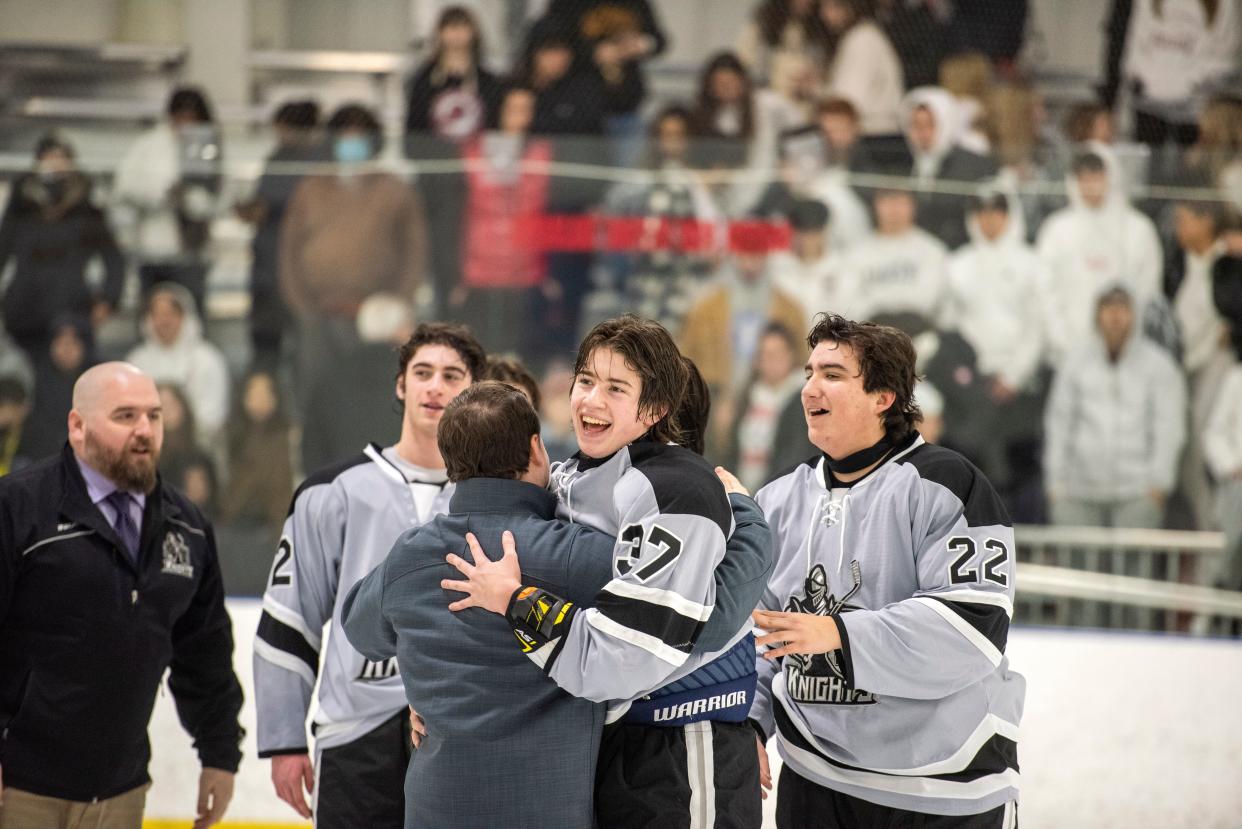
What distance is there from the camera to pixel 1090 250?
198 inches

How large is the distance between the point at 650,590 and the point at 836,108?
413cm

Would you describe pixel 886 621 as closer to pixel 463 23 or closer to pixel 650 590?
pixel 650 590

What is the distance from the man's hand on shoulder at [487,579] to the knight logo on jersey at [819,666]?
1.95ft

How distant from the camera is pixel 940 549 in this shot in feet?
7.21

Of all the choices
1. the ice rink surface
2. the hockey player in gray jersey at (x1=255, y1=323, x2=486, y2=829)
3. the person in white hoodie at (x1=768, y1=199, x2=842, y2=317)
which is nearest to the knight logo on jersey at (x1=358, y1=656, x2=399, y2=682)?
the hockey player in gray jersey at (x1=255, y1=323, x2=486, y2=829)

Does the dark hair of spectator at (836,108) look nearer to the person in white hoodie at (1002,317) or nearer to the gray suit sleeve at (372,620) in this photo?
the person in white hoodie at (1002,317)

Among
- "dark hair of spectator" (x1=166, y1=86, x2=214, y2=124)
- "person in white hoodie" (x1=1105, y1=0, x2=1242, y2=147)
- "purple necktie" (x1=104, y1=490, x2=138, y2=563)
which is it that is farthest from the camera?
"person in white hoodie" (x1=1105, y1=0, x2=1242, y2=147)

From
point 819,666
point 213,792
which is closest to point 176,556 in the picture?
point 213,792

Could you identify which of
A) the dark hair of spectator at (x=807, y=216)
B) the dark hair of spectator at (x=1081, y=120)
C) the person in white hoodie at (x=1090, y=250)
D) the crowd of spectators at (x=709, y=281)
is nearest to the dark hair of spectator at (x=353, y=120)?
the crowd of spectators at (x=709, y=281)

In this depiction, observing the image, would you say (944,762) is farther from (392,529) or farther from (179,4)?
(179,4)

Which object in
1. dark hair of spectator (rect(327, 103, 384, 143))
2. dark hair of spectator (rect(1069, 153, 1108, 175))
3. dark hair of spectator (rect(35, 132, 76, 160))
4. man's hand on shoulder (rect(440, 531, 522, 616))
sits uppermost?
dark hair of spectator (rect(327, 103, 384, 143))

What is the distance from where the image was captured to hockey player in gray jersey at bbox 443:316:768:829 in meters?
1.83

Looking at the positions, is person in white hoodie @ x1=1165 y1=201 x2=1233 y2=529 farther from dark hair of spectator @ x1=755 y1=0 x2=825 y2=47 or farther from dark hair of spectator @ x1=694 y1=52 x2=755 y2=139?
dark hair of spectator @ x1=755 y1=0 x2=825 y2=47

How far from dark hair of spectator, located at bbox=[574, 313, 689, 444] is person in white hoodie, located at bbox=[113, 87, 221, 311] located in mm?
3296
